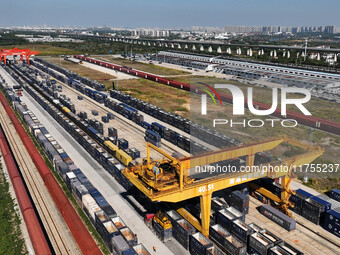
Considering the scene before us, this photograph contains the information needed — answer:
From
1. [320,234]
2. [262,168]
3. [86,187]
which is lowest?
[320,234]

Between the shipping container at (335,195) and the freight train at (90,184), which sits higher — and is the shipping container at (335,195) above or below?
below

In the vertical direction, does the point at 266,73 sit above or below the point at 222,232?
above

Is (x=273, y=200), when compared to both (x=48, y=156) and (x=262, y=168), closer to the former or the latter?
(x=262, y=168)

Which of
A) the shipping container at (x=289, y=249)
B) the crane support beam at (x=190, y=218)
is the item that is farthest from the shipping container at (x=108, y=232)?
the shipping container at (x=289, y=249)

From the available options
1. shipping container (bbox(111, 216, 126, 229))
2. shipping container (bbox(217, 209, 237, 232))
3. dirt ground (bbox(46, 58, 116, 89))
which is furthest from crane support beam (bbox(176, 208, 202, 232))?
dirt ground (bbox(46, 58, 116, 89))

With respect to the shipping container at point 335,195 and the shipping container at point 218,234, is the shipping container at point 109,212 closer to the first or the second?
the shipping container at point 218,234

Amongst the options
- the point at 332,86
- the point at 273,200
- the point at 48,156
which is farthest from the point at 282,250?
the point at 332,86
